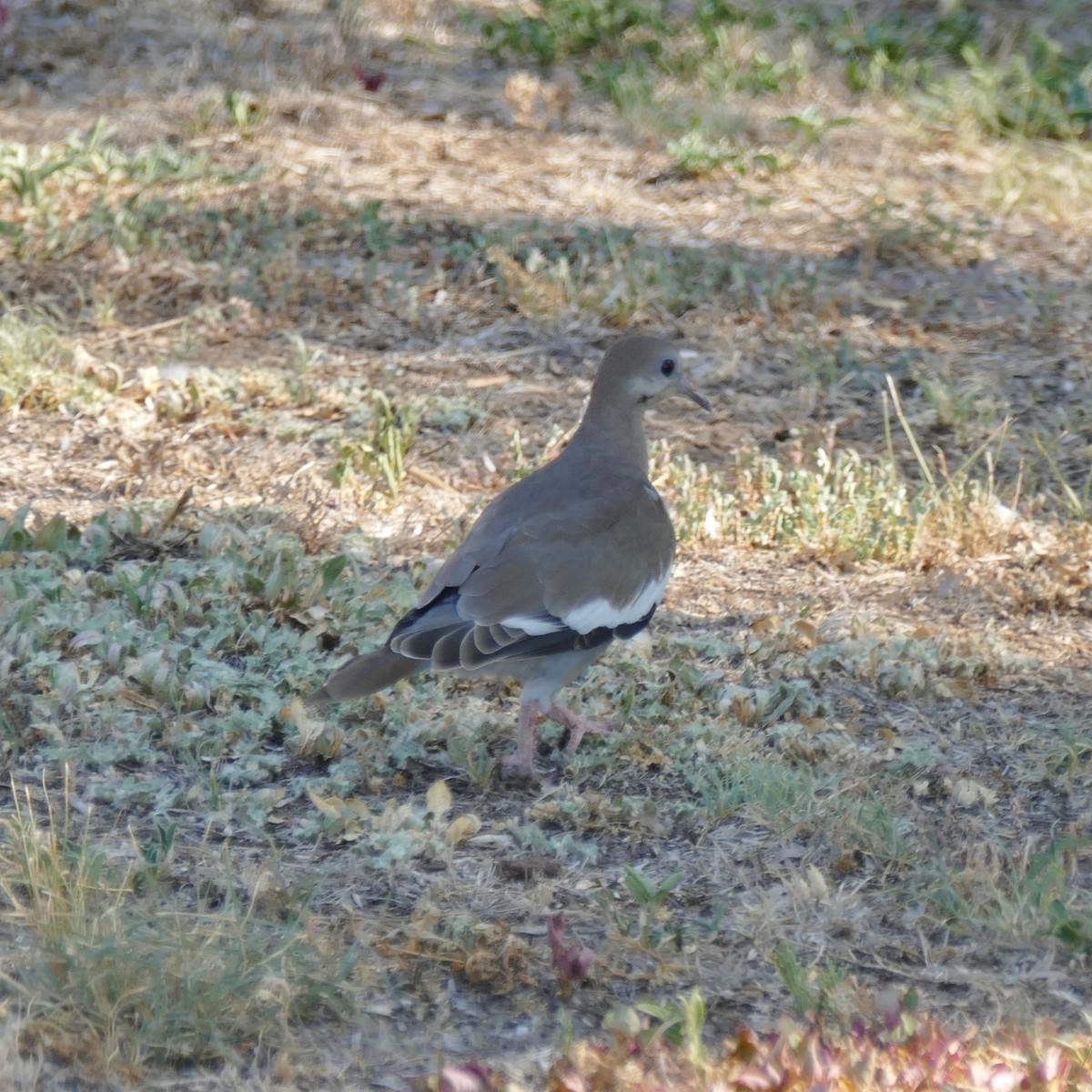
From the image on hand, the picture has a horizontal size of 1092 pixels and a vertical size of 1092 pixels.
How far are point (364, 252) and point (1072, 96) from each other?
4.59 metres

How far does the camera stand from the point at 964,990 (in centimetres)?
359

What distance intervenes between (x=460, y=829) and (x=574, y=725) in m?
0.67

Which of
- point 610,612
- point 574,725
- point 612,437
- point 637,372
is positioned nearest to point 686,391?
point 637,372

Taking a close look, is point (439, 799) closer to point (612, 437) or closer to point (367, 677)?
point (367, 677)

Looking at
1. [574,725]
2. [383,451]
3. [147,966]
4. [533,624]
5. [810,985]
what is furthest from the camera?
[383,451]

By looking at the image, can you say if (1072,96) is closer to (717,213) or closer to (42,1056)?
(717,213)

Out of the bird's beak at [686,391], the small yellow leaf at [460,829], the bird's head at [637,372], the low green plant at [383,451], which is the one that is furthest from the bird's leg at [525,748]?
the low green plant at [383,451]

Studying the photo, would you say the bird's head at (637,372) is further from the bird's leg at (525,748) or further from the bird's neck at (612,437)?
the bird's leg at (525,748)

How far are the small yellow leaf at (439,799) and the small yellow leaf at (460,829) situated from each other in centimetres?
5

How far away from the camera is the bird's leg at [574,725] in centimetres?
461

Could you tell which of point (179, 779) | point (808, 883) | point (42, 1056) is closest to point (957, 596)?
point (808, 883)

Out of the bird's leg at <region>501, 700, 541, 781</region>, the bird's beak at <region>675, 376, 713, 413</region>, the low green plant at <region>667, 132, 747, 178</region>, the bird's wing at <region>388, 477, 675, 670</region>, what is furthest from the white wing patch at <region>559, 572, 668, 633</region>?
the low green plant at <region>667, 132, 747, 178</region>

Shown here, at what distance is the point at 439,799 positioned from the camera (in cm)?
417

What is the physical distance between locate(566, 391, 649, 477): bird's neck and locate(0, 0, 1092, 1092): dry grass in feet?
2.06
